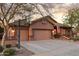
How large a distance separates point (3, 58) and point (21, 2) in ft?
3.44

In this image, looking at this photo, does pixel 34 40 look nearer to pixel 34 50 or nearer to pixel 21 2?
pixel 34 50

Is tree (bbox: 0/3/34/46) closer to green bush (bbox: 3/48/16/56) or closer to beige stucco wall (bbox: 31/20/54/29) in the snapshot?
green bush (bbox: 3/48/16/56)

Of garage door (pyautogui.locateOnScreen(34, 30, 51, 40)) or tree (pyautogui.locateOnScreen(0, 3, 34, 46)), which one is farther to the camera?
garage door (pyautogui.locateOnScreen(34, 30, 51, 40))

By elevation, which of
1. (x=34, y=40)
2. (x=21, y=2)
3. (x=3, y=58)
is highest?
(x=21, y=2)

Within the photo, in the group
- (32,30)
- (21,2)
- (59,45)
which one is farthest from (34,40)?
(21,2)

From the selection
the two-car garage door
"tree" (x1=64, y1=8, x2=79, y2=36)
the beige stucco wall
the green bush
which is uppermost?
"tree" (x1=64, y1=8, x2=79, y2=36)

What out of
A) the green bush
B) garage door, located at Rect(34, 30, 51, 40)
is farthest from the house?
the green bush

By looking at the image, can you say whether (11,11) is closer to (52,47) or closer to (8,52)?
(8,52)

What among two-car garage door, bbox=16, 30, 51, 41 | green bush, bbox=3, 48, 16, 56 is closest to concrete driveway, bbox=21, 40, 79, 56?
two-car garage door, bbox=16, 30, 51, 41

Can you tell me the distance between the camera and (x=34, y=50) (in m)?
4.26

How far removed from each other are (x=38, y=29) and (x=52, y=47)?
0.41 meters

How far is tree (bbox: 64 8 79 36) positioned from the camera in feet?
14.1

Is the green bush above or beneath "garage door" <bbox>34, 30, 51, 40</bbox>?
beneath

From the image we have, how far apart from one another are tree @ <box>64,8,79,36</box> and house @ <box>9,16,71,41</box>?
10 centimetres
